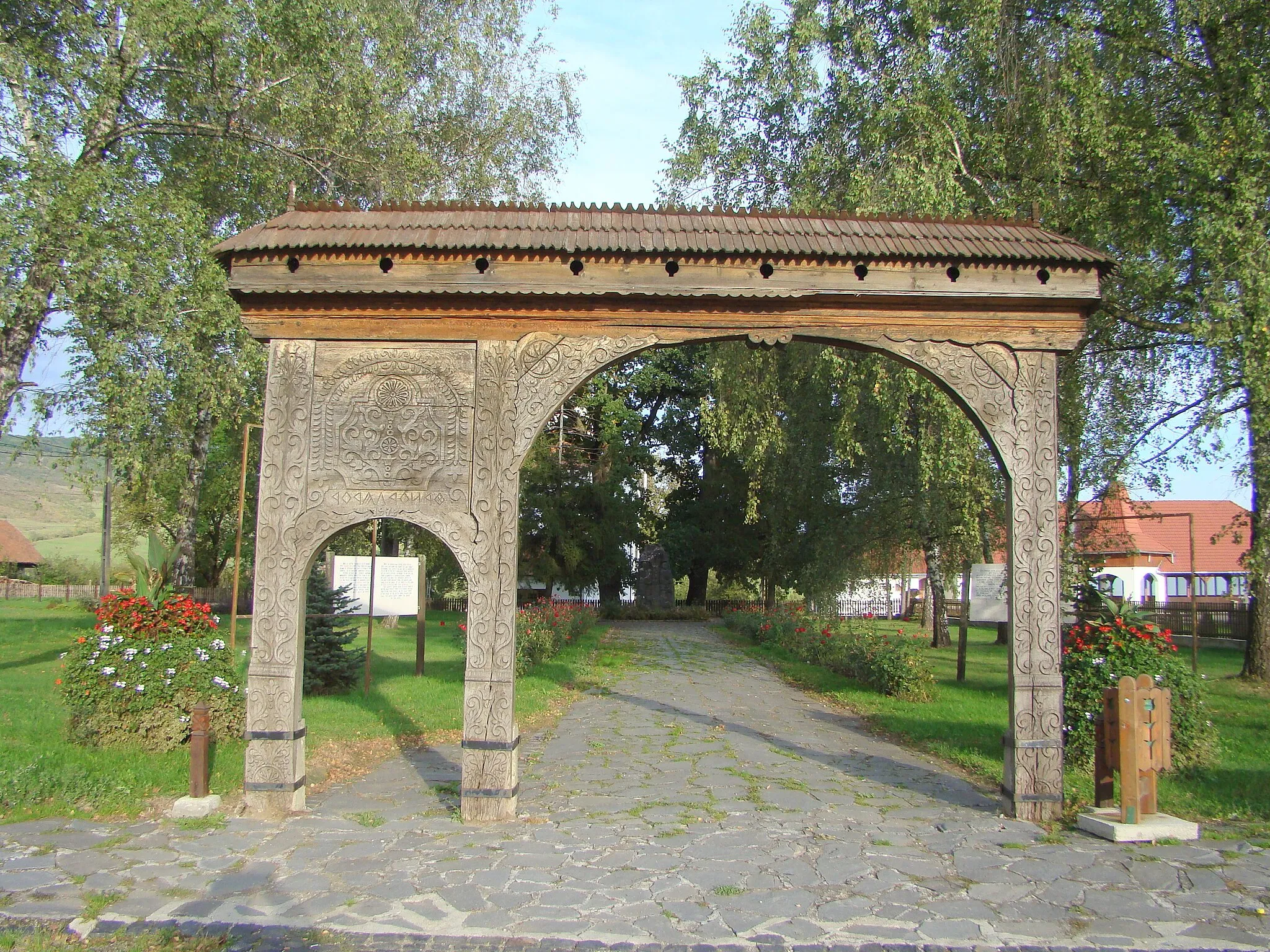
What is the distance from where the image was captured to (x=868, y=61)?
15.2m

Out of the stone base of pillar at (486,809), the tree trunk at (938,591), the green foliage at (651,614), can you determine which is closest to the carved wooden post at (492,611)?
the stone base of pillar at (486,809)

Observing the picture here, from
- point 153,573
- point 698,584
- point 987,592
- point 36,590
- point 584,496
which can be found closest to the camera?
point 153,573

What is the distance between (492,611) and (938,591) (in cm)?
1727

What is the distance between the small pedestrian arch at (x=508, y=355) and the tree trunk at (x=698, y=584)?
1125 inches

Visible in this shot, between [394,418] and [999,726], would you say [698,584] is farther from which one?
[394,418]

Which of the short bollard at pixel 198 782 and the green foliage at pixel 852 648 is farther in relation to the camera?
the green foliage at pixel 852 648

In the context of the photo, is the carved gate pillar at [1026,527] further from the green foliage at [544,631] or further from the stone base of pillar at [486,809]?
the green foliage at [544,631]

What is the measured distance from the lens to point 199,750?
6711 mm

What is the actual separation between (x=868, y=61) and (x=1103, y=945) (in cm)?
1446

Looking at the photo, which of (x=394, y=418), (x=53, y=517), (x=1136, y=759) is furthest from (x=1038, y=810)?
(x=53, y=517)

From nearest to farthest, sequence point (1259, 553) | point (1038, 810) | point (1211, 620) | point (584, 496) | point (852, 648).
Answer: point (1038, 810) → point (1259, 553) → point (852, 648) → point (1211, 620) → point (584, 496)

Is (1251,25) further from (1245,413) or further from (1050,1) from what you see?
(1245,413)

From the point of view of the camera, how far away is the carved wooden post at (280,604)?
674 centimetres

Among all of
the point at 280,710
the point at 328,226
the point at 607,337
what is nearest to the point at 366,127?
the point at 328,226
